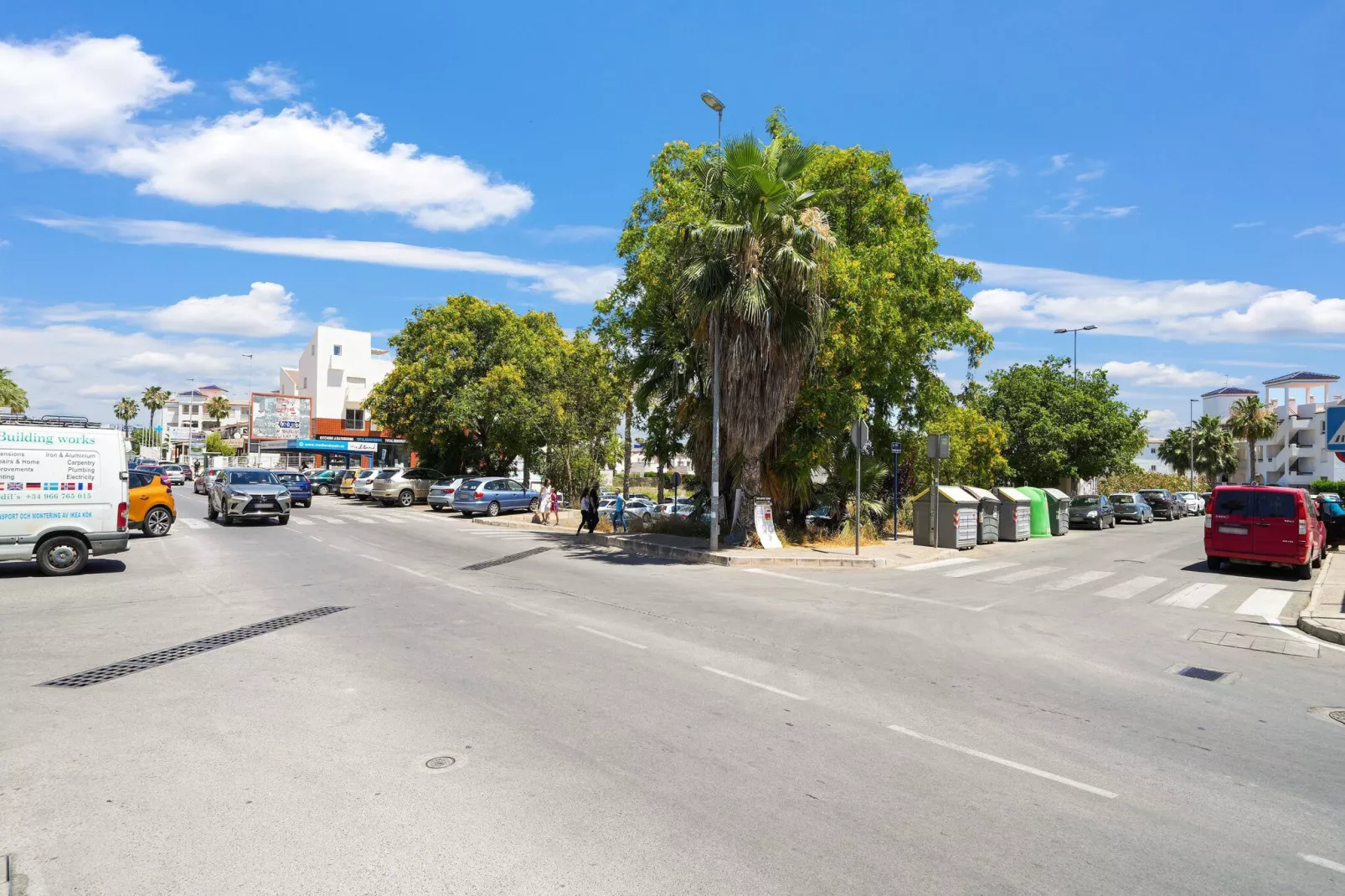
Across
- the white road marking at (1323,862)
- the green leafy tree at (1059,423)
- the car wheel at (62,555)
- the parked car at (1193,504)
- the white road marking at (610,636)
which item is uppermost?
the green leafy tree at (1059,423)

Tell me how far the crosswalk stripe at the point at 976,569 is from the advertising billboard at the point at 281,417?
5891 cm

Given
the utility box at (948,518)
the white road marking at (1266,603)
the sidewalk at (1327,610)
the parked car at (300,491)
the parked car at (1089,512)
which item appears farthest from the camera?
the parked car at (300,491)

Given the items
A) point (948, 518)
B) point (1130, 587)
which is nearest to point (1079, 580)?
point (1130, 587)

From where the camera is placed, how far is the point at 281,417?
6450 cm

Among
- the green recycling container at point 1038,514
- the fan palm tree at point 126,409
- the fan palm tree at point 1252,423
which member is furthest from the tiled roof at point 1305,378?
the fan palm tree at point 126,409

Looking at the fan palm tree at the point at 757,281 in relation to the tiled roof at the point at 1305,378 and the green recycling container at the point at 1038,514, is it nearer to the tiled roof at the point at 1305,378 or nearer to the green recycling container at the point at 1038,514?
the green recycling container at the point at 1038,514

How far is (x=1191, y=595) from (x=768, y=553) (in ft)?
26.3

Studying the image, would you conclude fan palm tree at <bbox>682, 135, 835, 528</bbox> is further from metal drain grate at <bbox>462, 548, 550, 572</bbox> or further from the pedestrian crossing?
metal drain grate at <bbox>462, 548, 550, 572</bbox>

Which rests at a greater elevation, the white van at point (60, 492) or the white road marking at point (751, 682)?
the white van at point (60, 492)

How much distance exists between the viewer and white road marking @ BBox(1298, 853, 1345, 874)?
13.1 ft

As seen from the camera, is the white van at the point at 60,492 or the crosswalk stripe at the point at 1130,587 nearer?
the white van at the point at 60,492

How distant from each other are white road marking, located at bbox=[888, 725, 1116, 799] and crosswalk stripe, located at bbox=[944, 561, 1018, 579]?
1060 cm

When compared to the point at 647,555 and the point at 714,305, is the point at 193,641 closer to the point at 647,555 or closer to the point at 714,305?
the point at 647,555

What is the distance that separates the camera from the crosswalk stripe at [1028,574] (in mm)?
15734
